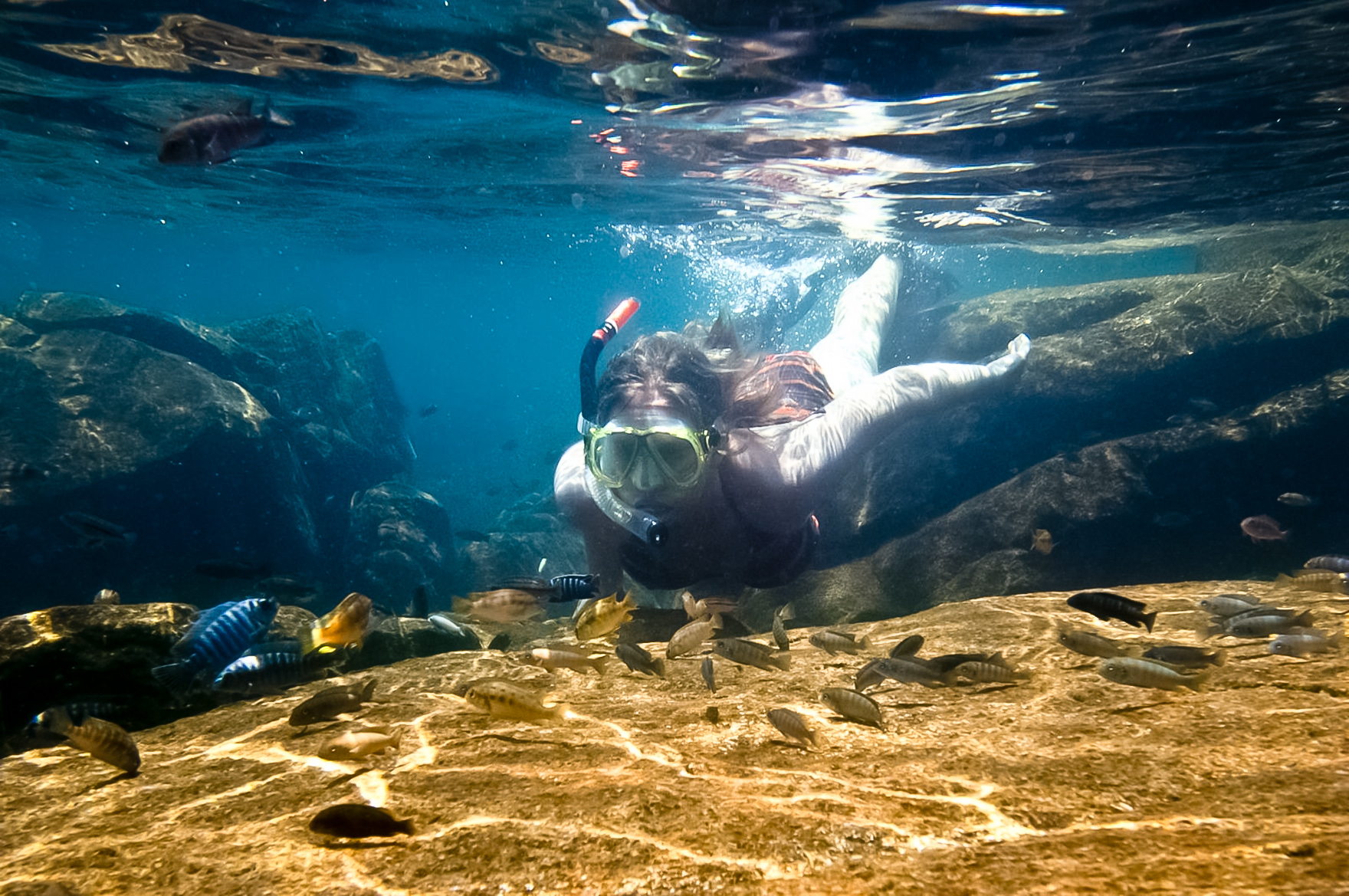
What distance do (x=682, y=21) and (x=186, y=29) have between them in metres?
9.18

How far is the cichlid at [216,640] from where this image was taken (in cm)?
416

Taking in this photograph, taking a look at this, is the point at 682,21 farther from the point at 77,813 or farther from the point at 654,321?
the point at 654,321

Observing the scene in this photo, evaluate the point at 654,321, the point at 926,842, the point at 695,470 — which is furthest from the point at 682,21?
the point at 654,321

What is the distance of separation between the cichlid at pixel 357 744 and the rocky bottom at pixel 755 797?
70mm

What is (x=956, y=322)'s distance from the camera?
14.5 m

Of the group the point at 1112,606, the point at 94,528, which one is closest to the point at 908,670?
the point at 1112,606

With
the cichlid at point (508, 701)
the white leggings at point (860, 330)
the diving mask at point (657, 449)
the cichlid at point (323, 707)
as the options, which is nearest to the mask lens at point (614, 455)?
the diving mask at point (657, 449)

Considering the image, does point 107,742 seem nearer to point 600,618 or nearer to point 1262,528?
point 600,618

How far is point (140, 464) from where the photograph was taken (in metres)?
12.8

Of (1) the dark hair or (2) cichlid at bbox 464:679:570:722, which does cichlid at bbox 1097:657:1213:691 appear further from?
(1) the dark hair

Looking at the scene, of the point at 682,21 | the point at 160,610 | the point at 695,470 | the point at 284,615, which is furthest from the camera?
the point at 682,21

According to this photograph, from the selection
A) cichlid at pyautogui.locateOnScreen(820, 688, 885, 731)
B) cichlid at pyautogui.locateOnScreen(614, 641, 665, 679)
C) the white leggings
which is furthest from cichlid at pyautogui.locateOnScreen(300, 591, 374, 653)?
the white leggings

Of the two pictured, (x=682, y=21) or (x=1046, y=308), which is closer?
(x=682, y=21)

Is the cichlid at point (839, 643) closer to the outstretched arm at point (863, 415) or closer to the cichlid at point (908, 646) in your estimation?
the cichlid at point (908, 646)
